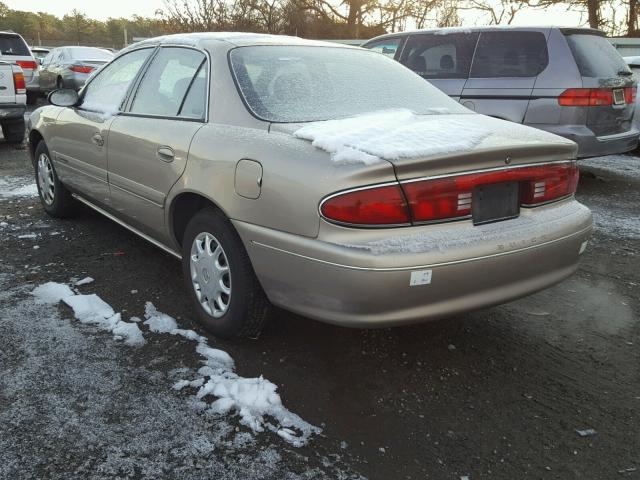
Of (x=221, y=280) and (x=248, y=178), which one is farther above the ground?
(x=248, y=178)

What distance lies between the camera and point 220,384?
2584mm

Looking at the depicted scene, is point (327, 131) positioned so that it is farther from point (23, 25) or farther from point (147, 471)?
point (23, 25)

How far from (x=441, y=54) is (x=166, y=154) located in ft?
16.4

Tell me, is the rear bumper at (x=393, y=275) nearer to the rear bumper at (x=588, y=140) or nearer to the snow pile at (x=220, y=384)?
the snow pile at (x=220, y=384)

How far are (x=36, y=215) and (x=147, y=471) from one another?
390 cm

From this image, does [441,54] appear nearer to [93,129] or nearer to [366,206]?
[93,129]

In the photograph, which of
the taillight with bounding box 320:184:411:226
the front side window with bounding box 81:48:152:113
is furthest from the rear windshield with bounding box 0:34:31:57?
the taillight with bounding box 320:184:411:226

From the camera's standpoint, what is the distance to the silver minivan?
5996 mm

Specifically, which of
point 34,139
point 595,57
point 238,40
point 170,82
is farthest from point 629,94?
point 34,139

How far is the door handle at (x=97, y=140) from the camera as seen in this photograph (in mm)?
3887

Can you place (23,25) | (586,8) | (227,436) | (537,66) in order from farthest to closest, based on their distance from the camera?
1. (23,25)
2. (586,8)
3. (537,66)
4. (227,436)

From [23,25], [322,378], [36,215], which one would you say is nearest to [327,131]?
[322,378]

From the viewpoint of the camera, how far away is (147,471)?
81.7 inches

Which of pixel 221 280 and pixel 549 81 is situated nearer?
pixel 221 280
